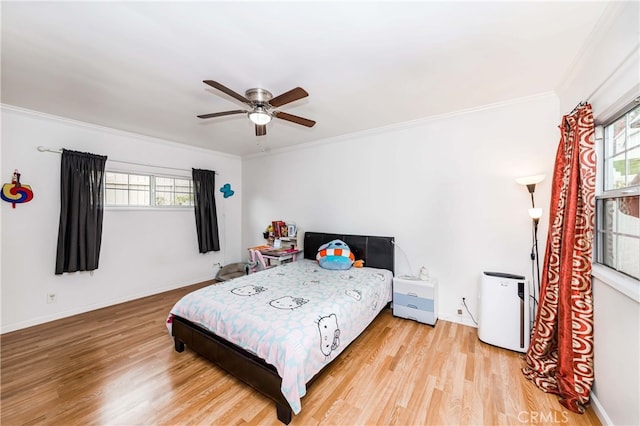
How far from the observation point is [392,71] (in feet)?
7.11

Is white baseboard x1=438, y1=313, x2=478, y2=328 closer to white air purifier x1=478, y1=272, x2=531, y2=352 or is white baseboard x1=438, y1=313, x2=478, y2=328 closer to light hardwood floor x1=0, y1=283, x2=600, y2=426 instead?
light hardwood floor x1=0, y1=283, x2=600, y2=426

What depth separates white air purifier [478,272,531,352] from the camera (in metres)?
2.43

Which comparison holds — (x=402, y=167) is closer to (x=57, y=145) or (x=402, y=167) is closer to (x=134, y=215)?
(x=134, y=215)

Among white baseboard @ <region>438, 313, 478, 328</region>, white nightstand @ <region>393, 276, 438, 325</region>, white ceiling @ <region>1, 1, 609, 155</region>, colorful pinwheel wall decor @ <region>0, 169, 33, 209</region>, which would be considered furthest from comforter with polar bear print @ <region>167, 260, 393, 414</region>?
colorful pinwheel wall decor @ <region>0, 169, 33, 209</region>

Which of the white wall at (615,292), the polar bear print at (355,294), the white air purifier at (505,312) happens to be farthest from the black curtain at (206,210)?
the white wall at (615,292)

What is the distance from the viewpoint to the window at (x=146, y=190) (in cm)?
377

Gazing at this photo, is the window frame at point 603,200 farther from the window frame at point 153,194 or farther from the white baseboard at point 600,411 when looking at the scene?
the window frame at point 153,194

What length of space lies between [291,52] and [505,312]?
3087mm

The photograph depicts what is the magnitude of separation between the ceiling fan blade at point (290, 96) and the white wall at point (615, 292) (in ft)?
6.25

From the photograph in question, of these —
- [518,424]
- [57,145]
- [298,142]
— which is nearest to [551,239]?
[518,424]

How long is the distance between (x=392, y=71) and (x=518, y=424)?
275 centimetres

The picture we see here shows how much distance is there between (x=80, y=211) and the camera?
3301 millimetres

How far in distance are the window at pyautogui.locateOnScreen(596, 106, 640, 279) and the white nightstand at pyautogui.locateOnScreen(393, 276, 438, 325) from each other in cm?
150

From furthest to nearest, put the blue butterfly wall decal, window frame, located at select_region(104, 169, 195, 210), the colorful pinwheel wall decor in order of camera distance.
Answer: the blue butterfly wall decal
window frame, located at select_region(104, 169, 195, 210)
the colorful pinwheel wall decor
